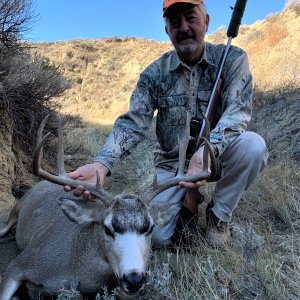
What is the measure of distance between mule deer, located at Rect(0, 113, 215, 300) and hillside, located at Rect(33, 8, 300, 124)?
7.41 metres

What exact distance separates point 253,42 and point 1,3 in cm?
1385

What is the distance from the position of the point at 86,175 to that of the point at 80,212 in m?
0.35

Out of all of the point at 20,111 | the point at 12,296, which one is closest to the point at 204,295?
the point at 12,296

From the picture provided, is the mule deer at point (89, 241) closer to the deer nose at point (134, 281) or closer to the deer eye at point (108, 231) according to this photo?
the deer eye at point (108, 231)

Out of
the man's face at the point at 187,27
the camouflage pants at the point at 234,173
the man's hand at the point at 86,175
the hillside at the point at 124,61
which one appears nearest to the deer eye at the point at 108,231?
the man's hand at the point at 86,175

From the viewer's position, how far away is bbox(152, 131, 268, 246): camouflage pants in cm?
448

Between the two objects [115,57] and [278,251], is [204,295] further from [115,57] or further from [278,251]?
[115,57]

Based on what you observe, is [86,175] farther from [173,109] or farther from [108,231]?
[173,109]

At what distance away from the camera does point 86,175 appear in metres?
4.05

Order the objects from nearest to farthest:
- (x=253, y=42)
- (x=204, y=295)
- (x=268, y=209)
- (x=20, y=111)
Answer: (x=204, y=295) < (x=268, y=209) < (x=20, y=111) < (x=253, y=42)

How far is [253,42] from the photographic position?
775 inches

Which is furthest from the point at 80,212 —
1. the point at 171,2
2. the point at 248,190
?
the point at 248,190

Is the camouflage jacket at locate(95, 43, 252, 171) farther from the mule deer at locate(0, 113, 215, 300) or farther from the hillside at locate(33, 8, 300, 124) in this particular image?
the hillside at locate(33, 8, 300, 124)

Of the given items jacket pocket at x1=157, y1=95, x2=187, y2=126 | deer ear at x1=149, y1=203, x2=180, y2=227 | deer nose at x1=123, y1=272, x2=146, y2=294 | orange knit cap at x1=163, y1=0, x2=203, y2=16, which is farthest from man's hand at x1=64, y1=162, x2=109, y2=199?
orange knit cap at x1=163, y1=0, x2=203, y2=16
